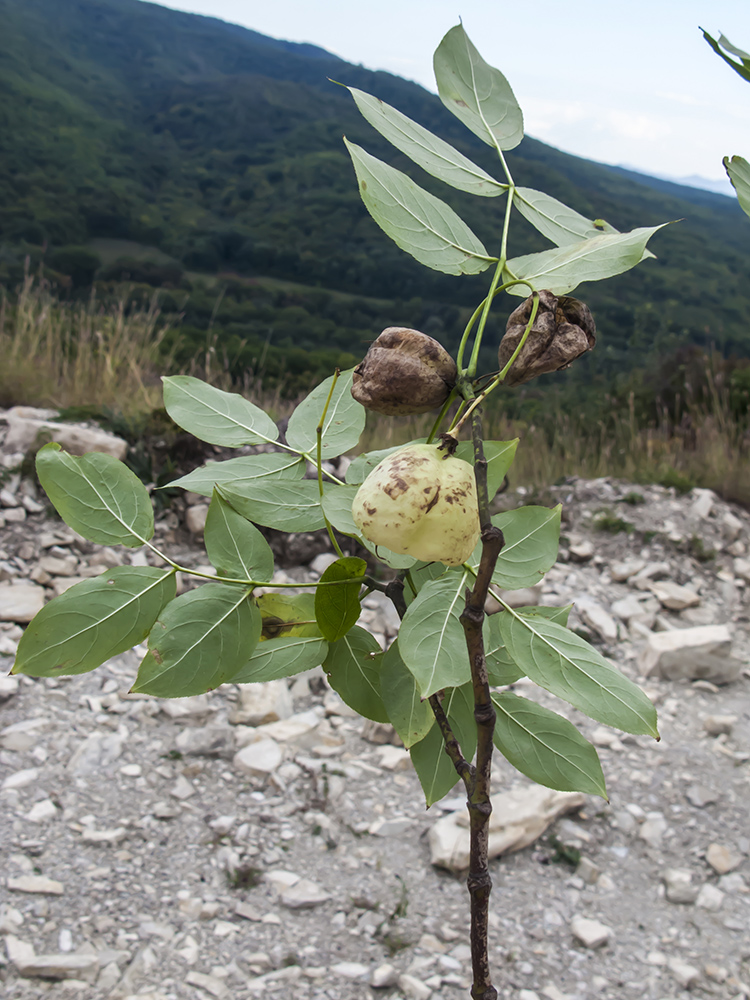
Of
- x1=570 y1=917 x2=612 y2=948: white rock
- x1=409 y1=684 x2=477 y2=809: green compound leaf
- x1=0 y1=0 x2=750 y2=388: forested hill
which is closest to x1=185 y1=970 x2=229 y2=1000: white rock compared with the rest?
x1=570 y1=917 x2=612 y2=948: white rock

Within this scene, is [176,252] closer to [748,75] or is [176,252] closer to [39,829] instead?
[39,829]

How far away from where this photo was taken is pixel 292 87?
78.8ft

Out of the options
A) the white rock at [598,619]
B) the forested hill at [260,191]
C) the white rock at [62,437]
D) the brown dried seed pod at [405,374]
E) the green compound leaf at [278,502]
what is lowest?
the white rock at [598,619]

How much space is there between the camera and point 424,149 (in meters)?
0.39

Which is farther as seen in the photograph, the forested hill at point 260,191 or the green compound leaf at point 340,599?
the forested hill at point 260,191

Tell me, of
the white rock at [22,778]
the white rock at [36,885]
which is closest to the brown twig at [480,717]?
the white rock at [36,885]

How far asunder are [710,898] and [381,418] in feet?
10.2

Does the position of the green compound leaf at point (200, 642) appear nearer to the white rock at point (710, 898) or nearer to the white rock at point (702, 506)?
the white rock at point (710, 898)

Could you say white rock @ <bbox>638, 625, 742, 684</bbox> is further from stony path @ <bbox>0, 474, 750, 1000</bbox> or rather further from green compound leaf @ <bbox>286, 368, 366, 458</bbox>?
green compound leaf @ <bbox>286, 368, 366, 458</bbox>

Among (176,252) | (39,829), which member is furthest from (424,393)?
(176,252)

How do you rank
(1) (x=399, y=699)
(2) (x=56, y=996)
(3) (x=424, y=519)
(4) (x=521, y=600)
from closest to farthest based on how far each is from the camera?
(3) (x=424, y=519), (1) (x=399, y=699), (2) (x=56, y=996), (4) (x=521, y=600)

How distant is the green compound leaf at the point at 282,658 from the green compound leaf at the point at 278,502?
76 millimetres

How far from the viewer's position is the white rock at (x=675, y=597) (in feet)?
9.59

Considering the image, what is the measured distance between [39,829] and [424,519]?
160cm
